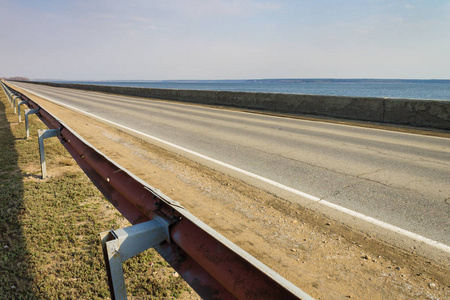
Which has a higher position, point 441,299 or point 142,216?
point 142,216

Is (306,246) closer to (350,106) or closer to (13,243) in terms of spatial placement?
(13,243)

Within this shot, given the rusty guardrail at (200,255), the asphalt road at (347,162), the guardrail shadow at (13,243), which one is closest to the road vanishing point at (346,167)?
the asphalt road at (347,162)

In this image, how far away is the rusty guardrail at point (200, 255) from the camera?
120cm

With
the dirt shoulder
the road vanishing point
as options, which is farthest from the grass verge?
the road vanishing point

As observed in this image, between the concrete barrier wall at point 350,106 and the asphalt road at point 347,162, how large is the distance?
7.56 ft

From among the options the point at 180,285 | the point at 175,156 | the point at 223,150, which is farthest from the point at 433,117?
the point at 180,285

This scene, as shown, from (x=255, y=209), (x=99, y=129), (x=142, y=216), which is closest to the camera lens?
(x=142, y=216)

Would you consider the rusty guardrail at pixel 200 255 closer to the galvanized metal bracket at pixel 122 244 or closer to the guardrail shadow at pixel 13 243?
the galvanized metal bracket at pixel 122 244

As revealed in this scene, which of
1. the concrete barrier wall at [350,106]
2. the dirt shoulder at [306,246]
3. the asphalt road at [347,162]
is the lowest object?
the dirt shoulder at [306,246]

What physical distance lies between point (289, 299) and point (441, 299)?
256cm

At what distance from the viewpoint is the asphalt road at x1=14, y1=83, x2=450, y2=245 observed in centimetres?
462

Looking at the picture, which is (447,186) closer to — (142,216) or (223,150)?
(223,150)

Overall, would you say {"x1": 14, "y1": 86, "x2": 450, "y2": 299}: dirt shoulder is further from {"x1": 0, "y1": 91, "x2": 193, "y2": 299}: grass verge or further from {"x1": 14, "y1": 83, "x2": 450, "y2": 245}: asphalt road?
{"x1": 0, "y1": 91, "x2": 193, "y2": 299}: grass verge

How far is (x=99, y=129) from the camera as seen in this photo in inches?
450
